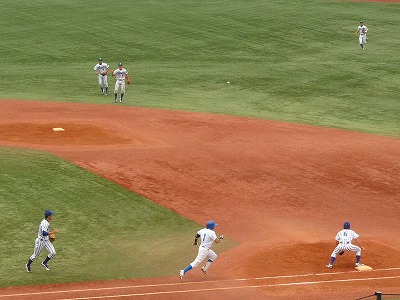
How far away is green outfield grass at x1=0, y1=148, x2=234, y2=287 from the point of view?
27094mm

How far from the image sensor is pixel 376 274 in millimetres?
27234

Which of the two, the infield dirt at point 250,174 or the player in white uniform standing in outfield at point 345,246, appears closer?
the player in white uniform standing in outfield at point 345,246

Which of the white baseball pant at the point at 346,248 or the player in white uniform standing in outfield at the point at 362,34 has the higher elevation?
the player in white uniform standing in outfield at the point at 362,34

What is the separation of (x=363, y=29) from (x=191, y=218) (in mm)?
35861

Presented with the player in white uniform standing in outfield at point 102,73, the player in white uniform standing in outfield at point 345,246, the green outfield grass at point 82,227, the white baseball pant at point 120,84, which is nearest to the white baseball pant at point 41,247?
the green outfield grass at point 82,227

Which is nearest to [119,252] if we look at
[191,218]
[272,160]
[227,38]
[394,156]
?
[191,218]

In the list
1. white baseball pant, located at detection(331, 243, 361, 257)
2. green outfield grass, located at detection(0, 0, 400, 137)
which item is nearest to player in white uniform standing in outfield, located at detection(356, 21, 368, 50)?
green outfield grass, located at detection(0, 0, 400, 137)

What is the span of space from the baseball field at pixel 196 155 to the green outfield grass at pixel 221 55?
0.21 metres

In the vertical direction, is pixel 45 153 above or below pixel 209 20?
below

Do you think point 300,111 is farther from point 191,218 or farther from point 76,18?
point 76,18

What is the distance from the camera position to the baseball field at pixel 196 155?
89.4 ft

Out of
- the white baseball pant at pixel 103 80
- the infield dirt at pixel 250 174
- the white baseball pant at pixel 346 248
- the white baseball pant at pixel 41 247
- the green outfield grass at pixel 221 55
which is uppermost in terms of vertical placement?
the green outfield grass at pixel 221 55

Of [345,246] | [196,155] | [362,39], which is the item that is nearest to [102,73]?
[196,155]

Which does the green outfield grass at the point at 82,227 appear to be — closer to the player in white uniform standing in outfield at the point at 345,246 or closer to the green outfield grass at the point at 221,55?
the player in white uniform standing in outfield at the point at 345,246
